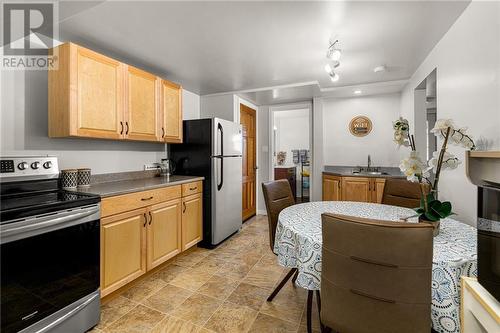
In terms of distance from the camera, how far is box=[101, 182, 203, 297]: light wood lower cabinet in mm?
1810

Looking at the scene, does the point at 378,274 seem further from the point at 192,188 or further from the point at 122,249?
the point at 192,188

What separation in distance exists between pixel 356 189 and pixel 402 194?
139 centimetres

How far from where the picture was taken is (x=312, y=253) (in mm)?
1231

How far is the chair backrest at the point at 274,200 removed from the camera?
2.02 metres

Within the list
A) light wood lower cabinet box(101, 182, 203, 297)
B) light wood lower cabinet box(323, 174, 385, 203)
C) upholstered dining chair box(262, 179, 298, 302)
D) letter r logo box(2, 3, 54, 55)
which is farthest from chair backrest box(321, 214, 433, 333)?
light wood lower cabinet box(323, 174, 385, 203)

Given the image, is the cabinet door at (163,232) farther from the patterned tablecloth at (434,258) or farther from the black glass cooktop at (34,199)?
the patterned tablecloth at (434,258)

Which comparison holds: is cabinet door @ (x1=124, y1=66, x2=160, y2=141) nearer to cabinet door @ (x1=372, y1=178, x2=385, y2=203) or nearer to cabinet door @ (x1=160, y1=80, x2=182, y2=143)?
cabinet door @ (x1=160, y1=80, x2=182, y2=143)

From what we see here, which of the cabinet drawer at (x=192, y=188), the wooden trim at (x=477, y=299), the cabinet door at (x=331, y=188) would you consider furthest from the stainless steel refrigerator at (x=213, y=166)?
the wooden trim at (x=477, y=299)

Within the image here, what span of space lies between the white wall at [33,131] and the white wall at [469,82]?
126 inches

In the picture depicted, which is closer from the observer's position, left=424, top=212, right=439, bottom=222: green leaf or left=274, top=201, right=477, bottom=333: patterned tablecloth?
left=274, top=201, right=477, bottom=333: patterned tablecloth

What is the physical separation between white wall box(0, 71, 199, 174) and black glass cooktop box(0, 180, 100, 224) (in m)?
0.31

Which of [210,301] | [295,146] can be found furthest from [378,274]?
[295,146]

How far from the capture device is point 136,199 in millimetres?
2033

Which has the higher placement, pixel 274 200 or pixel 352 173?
pixel 352 173
